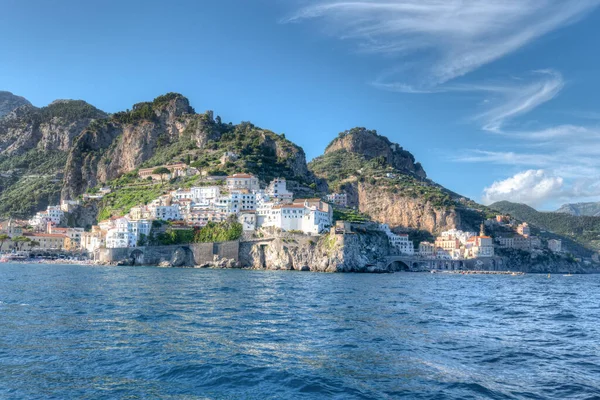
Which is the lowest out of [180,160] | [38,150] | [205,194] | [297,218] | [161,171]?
[297,218]

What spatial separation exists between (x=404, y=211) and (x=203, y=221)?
229ft

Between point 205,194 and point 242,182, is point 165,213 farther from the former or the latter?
point 242,182

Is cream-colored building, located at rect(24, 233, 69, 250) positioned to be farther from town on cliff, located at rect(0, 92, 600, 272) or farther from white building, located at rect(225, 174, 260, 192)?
white building, located at rect(225, 174, 260, 192)

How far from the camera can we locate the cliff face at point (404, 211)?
439ft

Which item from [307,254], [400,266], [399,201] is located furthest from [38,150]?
[307,254]

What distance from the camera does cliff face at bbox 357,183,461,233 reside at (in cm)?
13375

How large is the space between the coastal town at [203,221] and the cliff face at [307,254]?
7.48ft

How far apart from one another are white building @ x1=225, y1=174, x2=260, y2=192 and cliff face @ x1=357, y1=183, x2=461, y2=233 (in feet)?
174

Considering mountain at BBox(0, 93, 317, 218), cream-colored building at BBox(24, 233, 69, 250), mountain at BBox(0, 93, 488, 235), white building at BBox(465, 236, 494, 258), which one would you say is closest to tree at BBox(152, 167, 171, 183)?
mountain at BBox(0, 93, 488, 235)

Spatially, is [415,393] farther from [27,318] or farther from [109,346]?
[27,318]

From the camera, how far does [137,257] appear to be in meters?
79.4

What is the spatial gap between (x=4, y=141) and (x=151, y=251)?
138 m

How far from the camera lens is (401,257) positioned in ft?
306

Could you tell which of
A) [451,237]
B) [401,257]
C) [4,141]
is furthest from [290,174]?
[4,141]
